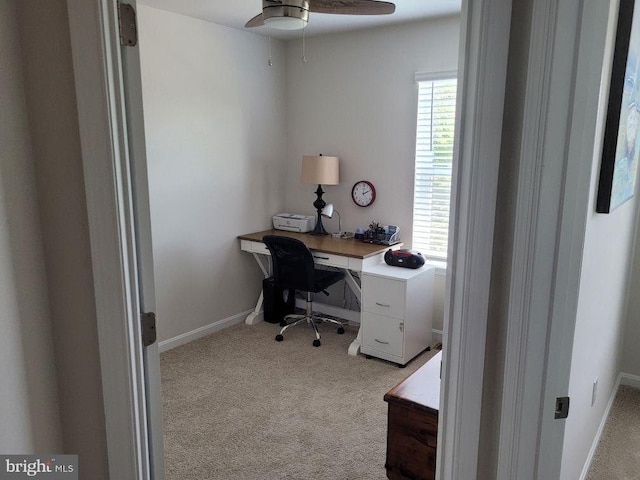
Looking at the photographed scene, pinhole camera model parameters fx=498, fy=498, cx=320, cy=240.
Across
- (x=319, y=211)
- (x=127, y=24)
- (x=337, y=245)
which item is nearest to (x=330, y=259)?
(x=337, y=245)

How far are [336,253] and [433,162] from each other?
102 cm

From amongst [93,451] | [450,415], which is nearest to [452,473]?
[450,415]

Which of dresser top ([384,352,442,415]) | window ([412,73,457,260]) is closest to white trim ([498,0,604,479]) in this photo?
dresser top ([384,352,442,415])

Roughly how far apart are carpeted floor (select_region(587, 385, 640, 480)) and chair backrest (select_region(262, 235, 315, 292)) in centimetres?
204

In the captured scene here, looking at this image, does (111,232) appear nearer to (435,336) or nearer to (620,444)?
(620,444)

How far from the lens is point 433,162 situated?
378 centimetres

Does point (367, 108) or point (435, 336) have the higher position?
point (367, 108)

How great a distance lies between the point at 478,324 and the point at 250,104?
11.6 feet

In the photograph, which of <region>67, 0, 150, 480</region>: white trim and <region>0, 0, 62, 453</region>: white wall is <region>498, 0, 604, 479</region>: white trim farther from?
<region>0, 0, 62, 453</region>: white wall

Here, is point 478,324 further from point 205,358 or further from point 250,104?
point 250,104

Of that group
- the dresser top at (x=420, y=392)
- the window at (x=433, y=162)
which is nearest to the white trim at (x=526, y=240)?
the dresser top at (x=420, y=392)

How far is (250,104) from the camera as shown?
4.17 m

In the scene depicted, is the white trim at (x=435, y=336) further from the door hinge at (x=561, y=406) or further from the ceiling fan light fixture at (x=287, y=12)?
the door hinge at (x=561, y=406)

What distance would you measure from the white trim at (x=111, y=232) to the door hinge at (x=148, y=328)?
0.02 meters
